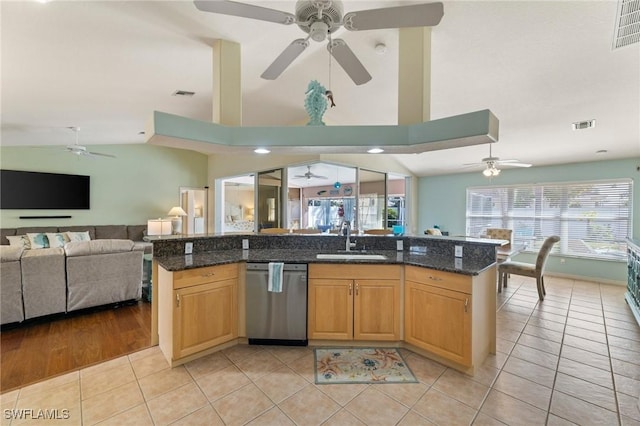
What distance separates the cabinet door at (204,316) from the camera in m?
2.31

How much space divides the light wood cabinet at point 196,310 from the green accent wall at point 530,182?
6.16 m

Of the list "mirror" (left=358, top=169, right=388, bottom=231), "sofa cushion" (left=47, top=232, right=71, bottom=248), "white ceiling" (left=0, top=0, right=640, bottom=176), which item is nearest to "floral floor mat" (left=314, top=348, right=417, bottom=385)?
"white ceiling" (left=0, top=0, right=640, bottom=176)

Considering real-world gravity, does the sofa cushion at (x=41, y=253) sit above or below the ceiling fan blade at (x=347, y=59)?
below

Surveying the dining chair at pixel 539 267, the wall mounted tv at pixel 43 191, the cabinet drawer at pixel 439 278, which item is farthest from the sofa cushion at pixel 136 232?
the dining chair at pixel 539 267

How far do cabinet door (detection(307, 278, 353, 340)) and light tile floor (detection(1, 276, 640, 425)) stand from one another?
250 millimetres

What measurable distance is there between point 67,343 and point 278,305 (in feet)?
7.14

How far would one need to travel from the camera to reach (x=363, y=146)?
2.46m

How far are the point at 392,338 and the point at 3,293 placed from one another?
4150 mm

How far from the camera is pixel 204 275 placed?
244 cm

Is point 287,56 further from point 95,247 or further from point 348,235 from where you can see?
point 95,247

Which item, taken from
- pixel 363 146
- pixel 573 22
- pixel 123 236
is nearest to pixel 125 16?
pixel 363 146

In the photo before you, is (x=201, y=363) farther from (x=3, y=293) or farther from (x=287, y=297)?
(x=3, y=293)

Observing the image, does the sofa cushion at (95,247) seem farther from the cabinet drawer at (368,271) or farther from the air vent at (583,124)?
the air vent at (583,124)

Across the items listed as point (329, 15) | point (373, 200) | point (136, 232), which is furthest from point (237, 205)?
point (329, 15)
